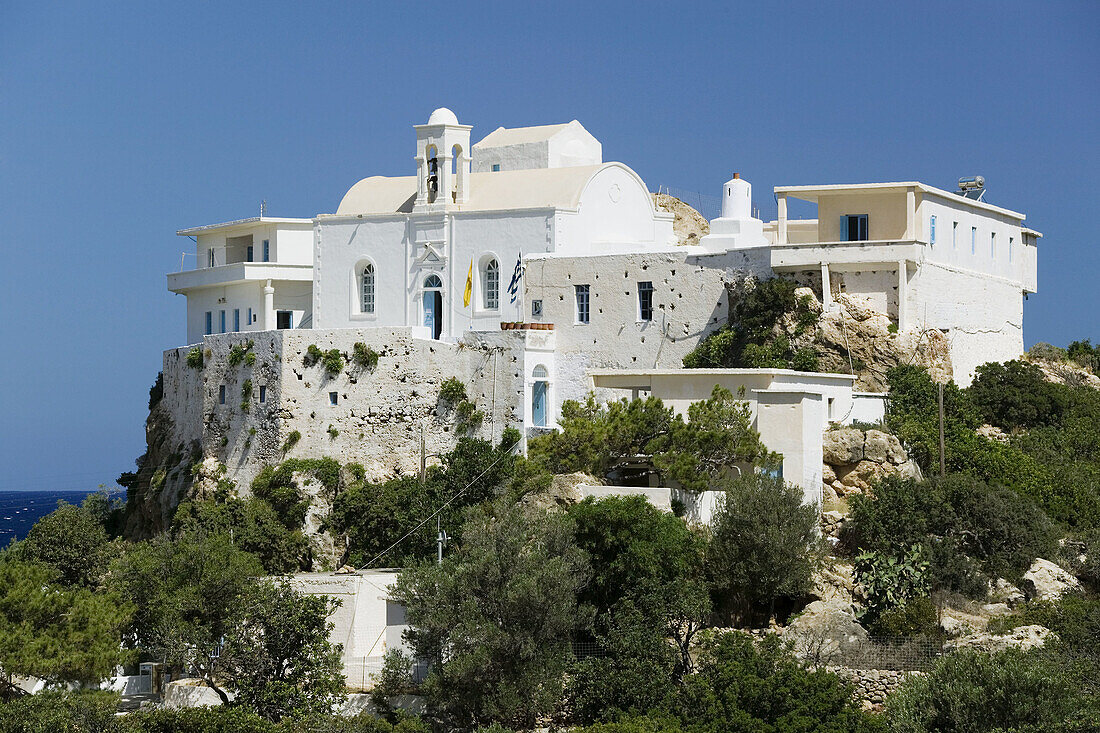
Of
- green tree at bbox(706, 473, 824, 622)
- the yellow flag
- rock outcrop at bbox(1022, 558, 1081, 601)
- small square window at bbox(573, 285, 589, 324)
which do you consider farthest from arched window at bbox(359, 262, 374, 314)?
rock outcrop at bbox(1022, 558, 1081, 601)

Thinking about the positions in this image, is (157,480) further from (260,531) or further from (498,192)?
(498,192)

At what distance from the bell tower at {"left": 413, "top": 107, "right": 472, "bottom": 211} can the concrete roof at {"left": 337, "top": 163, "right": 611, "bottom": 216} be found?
57 cm

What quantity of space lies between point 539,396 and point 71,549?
1390 centimetres

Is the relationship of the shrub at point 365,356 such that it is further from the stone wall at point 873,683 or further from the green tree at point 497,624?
the stone wall at point 873,683

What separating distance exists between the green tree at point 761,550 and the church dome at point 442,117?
19.4 m

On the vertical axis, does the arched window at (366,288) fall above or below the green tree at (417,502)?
above

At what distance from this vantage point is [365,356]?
160 ft

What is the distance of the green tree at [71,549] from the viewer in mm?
45250

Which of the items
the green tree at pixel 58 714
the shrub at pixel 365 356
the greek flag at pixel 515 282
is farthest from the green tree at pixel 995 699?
the greek flag at pixel 515 282

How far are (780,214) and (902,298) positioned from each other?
4.89 metres

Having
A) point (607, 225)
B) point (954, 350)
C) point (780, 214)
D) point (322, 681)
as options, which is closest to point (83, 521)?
point (322, 681)

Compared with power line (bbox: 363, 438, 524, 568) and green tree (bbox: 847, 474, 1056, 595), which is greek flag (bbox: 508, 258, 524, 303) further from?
green tree (bbox: 847, 474, 1056, 595)

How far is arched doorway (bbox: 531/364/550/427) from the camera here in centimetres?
4781

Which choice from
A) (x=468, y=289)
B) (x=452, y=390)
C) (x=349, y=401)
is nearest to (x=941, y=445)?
(x=452, y=390)
